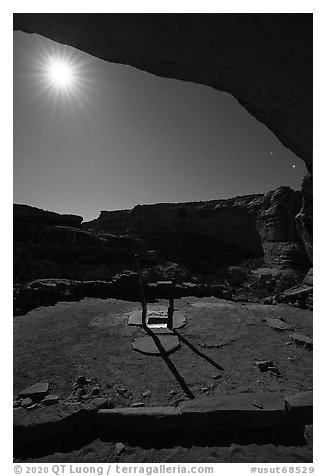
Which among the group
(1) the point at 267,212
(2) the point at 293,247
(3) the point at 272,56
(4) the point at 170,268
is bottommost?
(4) the point at 170,268

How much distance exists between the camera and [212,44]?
2484mm

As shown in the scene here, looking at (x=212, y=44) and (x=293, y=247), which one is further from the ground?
(x=212, y=44)

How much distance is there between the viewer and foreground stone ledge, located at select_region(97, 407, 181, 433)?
3160 millimetres

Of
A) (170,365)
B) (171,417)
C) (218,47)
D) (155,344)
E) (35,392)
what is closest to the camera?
(218,47)

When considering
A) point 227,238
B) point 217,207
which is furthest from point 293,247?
point 217,207

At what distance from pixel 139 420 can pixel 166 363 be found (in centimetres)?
172

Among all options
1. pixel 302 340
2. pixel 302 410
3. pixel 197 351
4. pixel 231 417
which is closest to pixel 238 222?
pixel 302 340

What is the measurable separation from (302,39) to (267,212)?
125 feet

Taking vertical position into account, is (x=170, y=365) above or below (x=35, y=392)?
below

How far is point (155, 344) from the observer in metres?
5.62

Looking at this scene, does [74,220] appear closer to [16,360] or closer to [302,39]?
[16,360]

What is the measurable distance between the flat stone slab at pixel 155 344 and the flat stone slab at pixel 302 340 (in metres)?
2.78

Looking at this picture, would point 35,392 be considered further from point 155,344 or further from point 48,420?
point 155,344

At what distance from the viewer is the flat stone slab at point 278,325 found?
6498 millimetres
